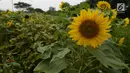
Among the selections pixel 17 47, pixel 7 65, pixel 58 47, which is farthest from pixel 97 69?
pixel 17 47

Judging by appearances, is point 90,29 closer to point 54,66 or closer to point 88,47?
point 88,47

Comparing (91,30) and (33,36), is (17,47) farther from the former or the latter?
(91,30)

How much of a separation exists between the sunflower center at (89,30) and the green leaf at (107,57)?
8 centimetres

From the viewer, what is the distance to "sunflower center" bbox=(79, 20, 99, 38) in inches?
73.0

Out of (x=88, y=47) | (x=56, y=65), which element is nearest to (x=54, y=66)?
(x=56, y=65)

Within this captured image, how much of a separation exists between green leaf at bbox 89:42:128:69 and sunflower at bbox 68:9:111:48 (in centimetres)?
5

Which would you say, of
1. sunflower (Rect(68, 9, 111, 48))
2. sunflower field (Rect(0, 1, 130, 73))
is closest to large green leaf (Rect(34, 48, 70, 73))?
sunflower field (Rect(0, 1, 130, 73))

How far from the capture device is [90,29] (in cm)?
184

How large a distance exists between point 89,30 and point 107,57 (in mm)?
190

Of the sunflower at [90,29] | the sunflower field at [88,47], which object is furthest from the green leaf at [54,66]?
the sunflower at [90,29]

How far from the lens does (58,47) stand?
2119mm

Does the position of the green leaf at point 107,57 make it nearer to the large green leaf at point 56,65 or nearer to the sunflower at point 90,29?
the sunflower at point 90,29

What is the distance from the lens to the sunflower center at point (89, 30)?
186 centimetres

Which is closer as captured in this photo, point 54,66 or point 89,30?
point 89,30
